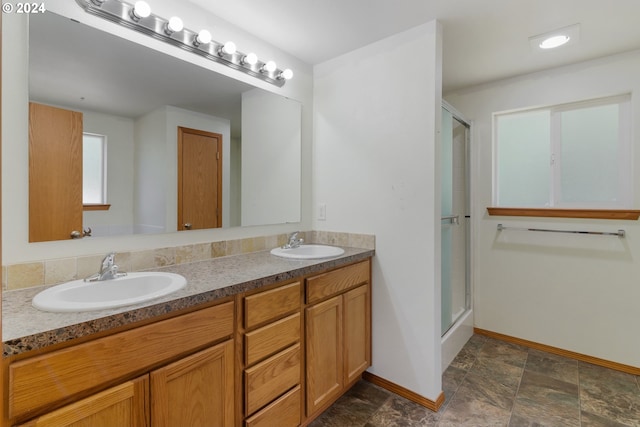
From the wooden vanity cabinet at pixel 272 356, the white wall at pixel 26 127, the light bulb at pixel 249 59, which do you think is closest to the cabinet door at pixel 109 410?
the wooden vanity cabinet at pixel 272 356

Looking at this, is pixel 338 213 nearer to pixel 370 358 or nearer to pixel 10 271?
pixel 370 358

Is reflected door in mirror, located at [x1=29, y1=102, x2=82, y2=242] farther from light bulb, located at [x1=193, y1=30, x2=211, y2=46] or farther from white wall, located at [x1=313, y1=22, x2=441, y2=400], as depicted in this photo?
white wall, located at [x1=313, y1=22, x2=441, y2=400]

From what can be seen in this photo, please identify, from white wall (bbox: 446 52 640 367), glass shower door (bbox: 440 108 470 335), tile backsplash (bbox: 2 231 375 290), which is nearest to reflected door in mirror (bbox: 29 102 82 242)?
tile backsplash (bbox: 2 231 375 290)

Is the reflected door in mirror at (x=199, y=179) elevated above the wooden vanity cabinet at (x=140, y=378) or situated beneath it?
elevated above

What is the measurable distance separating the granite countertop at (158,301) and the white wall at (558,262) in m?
1.68

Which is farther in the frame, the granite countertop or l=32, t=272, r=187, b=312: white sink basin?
l=32, t=272, r=187, b=312: white sink basin

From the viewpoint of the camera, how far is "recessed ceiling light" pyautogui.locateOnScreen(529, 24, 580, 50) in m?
1.95

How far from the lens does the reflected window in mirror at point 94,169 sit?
144 cm

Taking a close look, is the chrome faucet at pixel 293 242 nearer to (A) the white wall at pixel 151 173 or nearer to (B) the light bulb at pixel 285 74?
(A) the white wall at pixel 151 173

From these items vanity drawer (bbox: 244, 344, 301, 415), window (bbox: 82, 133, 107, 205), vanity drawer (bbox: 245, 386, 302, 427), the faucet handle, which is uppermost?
window (bbox: 82, 133, 107, 205)

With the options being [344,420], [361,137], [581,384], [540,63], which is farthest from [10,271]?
[540,63]

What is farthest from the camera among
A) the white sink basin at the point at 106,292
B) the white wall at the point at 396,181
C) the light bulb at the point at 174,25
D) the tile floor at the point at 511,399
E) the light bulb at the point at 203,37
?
the white wall at the point at 396,181

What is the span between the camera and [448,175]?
242 cm

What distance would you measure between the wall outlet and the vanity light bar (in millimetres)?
902
